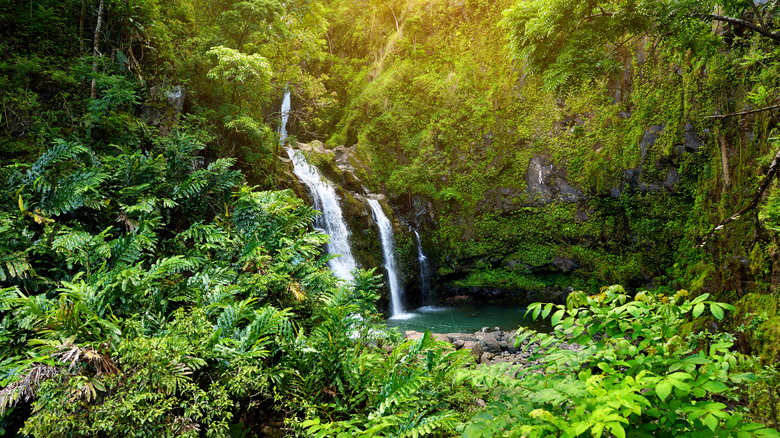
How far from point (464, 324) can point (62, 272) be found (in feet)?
31.4

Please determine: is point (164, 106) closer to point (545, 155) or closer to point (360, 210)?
point (360, 210)

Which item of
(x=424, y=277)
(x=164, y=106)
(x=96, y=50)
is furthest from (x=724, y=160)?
(x=96, y=50)

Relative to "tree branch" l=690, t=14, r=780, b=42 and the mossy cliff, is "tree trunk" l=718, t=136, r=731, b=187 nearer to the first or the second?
the mossy cliff

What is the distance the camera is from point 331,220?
11234 millimetres

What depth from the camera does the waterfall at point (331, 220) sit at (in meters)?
10.9

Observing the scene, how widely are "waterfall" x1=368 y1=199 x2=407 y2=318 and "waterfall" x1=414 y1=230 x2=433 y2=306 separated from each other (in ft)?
4.50

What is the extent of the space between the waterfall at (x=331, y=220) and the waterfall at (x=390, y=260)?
5.19 ft

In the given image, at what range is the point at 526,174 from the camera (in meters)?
13.4

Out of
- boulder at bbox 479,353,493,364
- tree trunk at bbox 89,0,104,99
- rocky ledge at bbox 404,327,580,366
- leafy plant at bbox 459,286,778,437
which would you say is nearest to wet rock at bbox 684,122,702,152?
rocky ledge at bbox 404,327,580,366

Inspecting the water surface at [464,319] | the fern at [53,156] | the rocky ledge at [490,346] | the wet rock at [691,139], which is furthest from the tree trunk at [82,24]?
the wet rock at [691,139]

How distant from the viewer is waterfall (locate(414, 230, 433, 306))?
44.5ft

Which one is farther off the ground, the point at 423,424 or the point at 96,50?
the point at 96,50

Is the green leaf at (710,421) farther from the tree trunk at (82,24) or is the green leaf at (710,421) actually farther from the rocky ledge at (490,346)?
the tree trunk at (82,24)

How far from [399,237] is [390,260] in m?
1.04
